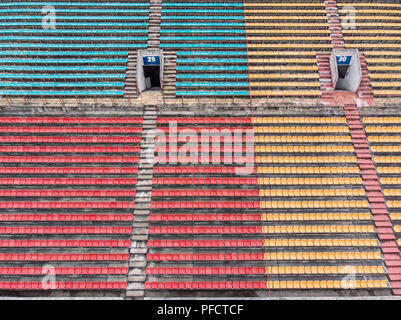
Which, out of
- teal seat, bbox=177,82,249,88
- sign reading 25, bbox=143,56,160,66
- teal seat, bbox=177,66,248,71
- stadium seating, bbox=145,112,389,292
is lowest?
stadium seating, bbox=145,112,389,292

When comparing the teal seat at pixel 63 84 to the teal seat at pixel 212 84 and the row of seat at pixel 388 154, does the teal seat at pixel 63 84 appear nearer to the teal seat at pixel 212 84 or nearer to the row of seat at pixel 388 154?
the teal seat at pixel 212 84

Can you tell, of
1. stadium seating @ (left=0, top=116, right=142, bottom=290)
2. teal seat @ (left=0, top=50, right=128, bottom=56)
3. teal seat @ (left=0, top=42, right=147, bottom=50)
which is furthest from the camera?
teal seat @ (left=0, top=42, right=147, bottom=50)

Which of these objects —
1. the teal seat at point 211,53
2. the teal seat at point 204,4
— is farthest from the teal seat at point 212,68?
the teal seat at point 204,4


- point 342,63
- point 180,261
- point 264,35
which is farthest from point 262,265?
point 264,35

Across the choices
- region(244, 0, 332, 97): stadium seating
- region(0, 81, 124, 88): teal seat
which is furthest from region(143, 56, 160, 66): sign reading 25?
A: region(244, 0, 332, 97): stadium seating

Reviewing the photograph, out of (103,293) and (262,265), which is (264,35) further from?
(103,293)

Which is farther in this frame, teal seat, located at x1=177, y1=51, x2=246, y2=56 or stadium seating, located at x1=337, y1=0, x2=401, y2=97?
teal seat, located at x1=177, y1=51, x2=246, y2=56

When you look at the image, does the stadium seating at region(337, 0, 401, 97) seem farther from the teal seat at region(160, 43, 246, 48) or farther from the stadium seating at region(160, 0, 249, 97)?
the stadium seating at region(160, 0, 249, 97)

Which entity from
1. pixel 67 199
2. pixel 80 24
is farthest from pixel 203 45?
pixel 67 199
